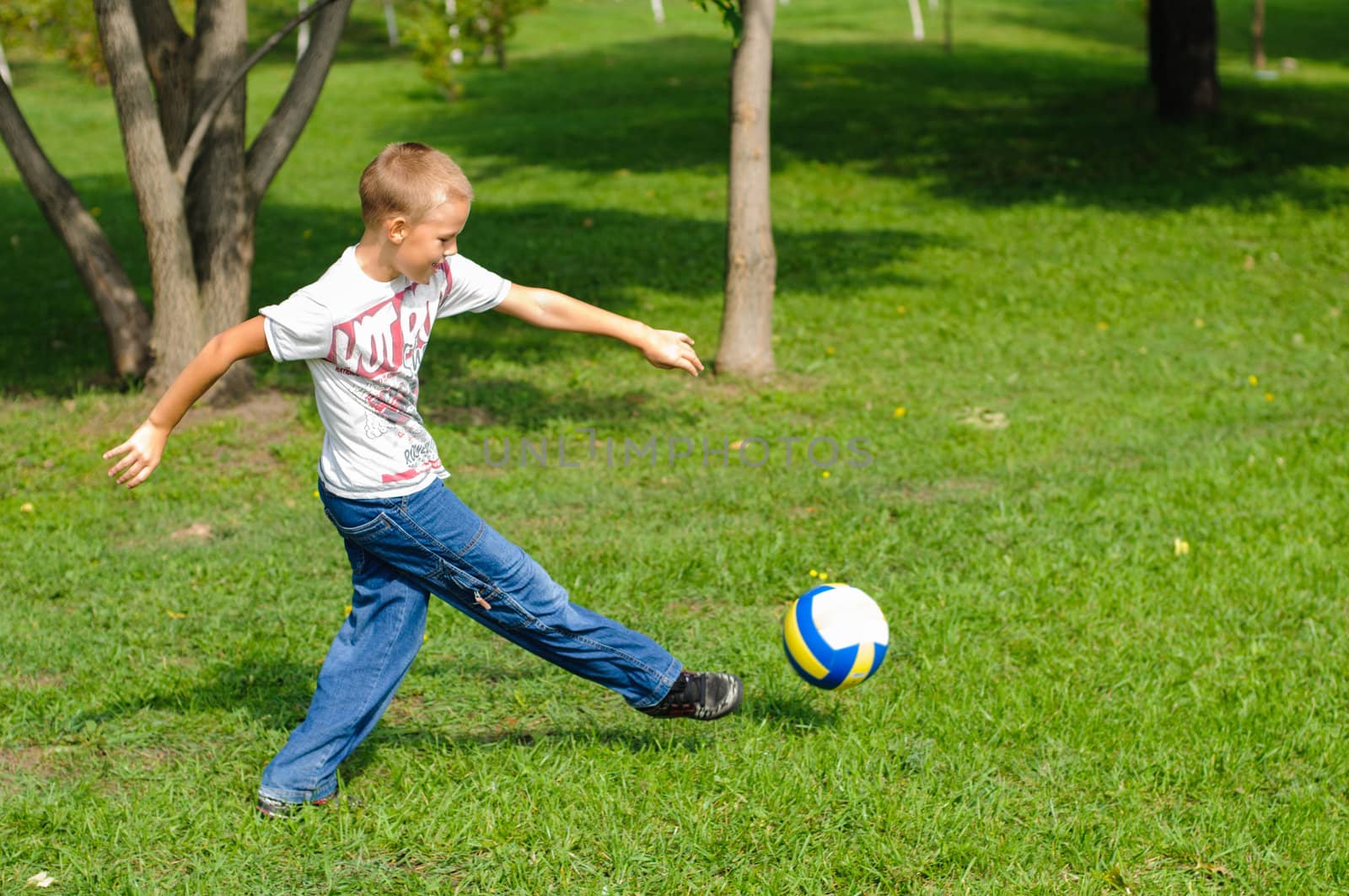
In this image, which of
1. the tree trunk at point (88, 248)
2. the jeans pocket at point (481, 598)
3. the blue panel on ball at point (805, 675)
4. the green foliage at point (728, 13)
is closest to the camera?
the jeans pocket at point (481, 598)

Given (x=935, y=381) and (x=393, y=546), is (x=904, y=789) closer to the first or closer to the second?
(x=393, y=546)

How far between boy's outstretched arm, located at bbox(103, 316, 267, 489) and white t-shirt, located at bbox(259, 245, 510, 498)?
0.20 ft

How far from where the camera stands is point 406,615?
12.2ft

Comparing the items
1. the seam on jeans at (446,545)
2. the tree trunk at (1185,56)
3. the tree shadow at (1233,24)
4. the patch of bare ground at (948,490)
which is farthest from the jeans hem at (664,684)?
the tree shadow at (1233,24)

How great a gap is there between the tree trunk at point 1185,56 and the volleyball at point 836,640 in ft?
54.2

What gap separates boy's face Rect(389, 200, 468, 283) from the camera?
330 cm

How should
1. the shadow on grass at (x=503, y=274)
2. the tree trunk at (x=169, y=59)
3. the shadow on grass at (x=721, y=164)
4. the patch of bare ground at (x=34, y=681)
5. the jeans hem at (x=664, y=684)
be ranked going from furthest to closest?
the shadow on grass at (x=721, y=164) < the shadow on grass at (x=503, y=274) < the tree trunk at (x=169, y=59) < the patch of bare ground at (x=34, y=681) < the jeans hem at (x=664, y=684)

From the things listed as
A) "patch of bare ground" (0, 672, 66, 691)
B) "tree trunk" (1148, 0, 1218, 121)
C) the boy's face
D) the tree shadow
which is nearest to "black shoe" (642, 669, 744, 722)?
the boy's face

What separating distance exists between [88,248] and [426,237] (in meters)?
5.67

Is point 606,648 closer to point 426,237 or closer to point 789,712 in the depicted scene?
point 789,712

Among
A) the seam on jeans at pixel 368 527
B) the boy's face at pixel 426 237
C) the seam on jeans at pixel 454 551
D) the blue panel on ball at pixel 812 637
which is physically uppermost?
the boy's face at pixel 426 237

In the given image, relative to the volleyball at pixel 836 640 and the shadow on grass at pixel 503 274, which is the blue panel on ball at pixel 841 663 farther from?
the shadow on grass at pixel 503 274

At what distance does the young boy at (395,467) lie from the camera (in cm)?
332

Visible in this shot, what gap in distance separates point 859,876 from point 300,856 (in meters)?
1.51
